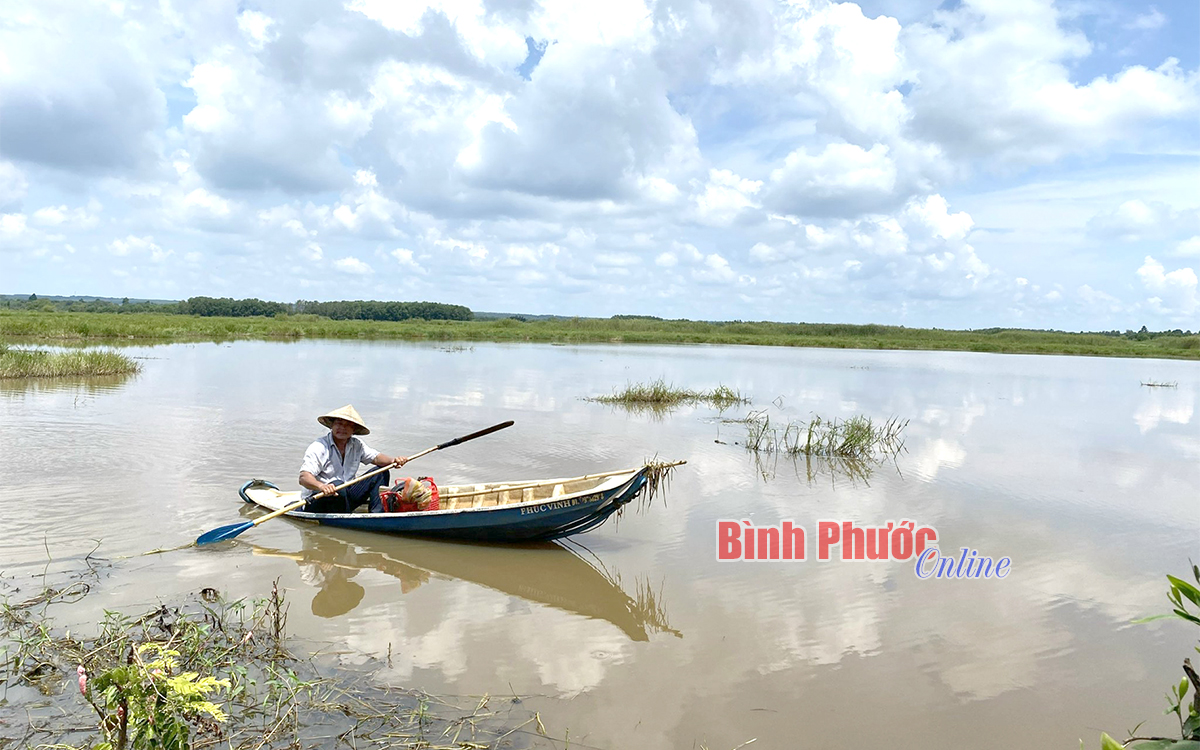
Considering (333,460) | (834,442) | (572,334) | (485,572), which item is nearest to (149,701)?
(485,572)

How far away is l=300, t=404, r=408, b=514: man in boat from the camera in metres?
7.13

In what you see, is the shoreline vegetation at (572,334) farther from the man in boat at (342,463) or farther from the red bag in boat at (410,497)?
→ the red bag in boat at (410,497)

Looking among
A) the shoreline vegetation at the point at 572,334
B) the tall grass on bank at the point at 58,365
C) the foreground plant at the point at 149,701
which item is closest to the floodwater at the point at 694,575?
the foreground plant at the point at 149,701

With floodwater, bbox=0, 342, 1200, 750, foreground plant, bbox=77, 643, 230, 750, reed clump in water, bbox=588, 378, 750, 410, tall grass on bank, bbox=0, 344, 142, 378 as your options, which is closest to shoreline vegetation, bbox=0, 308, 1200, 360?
tall grass on bank, bbox=0, 344, 142, 378

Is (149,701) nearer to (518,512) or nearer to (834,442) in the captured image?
(518,512)

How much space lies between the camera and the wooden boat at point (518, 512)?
639 centimetres

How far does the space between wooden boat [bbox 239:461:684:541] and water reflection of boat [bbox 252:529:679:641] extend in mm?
147

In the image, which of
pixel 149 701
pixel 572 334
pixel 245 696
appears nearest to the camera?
pixel 149 701

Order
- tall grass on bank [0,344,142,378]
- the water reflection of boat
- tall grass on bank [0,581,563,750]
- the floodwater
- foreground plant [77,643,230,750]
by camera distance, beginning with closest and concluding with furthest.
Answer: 1. foreground plant [77,643,230,750]
2. tall grass on bank [0,581,563,750]
3. the floodwater
4. the water reflection of boat
5. tall grass on bank [0,344,142,378]

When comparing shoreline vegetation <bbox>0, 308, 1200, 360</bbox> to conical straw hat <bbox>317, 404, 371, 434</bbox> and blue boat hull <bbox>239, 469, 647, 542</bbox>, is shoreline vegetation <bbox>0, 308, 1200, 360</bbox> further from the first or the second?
blue boat hull <bbox>239, 469, 647, 542</bbox>

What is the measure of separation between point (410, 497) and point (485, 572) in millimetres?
1233

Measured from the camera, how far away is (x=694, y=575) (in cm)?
651

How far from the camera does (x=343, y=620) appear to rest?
525 cm

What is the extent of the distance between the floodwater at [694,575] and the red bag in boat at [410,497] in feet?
1.13
